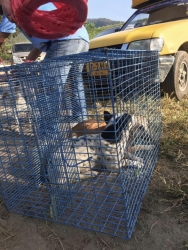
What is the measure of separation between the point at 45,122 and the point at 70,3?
0.79 meters

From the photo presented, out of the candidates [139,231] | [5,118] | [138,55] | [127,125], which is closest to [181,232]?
[139,231]

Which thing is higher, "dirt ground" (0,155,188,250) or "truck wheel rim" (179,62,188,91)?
"truck wheel rim" (179,62,188,91)

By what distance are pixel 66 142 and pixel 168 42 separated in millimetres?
2762

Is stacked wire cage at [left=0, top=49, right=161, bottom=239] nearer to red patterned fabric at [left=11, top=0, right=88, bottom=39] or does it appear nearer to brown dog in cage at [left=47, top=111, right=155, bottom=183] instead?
brown dog in cage at [left=47, top=111, right=155, bottom=183]

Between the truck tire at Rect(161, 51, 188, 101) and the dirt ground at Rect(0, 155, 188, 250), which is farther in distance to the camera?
the truck tire at Rect(161, 51, 188, 101)

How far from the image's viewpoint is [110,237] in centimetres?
165

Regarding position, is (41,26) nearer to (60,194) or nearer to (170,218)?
(60,194)

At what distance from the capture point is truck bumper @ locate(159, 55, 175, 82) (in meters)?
3.86

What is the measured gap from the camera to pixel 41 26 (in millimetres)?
1890

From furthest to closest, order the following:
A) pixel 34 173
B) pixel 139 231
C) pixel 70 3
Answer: pixel 34 173 → pixel 139 231 → pixel 70 3

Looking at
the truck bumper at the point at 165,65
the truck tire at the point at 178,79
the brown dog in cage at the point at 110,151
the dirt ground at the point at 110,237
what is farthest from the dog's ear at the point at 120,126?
the truck tire at the point at 178,79

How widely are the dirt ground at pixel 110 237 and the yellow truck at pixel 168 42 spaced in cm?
244

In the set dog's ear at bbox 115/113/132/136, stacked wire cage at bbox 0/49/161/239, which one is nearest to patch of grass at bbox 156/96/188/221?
stacked wire cage at bbox 0/49/161/239

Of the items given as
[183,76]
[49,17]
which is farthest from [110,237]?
[183,76]
